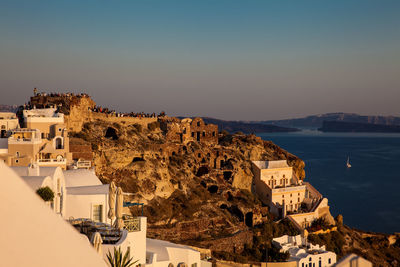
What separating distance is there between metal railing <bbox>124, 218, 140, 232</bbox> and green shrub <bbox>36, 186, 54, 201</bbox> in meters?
2.44

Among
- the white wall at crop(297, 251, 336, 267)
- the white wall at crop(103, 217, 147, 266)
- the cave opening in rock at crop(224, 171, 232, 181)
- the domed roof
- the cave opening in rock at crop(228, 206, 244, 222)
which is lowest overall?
the white wall at crop(297, 251, 336, 267)

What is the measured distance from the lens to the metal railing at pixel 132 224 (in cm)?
1326

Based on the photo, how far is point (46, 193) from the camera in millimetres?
12508

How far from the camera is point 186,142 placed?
45344 millimetres

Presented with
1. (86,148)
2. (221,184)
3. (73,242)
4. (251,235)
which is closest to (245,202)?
(221,184)

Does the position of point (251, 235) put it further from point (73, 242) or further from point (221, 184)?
point (73, 242)

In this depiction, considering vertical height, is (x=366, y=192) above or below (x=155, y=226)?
below

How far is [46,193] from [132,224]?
2.90 m

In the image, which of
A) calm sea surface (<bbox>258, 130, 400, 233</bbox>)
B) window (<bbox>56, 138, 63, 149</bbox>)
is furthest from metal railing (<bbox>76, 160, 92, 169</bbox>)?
calm sea surface (<bbox>258, 130, 400, 233</bbox>)

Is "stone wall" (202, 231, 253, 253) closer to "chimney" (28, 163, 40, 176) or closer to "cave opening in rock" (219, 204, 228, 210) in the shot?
"cave opening in rock" (219, 204, 228, 210)

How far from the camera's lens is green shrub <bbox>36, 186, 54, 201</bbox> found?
486 inches

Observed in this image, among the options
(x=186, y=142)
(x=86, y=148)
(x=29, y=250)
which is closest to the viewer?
(x=29, y=250)

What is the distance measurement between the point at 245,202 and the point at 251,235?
592 cm

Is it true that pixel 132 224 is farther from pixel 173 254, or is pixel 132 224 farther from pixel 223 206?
pixel 223 206
